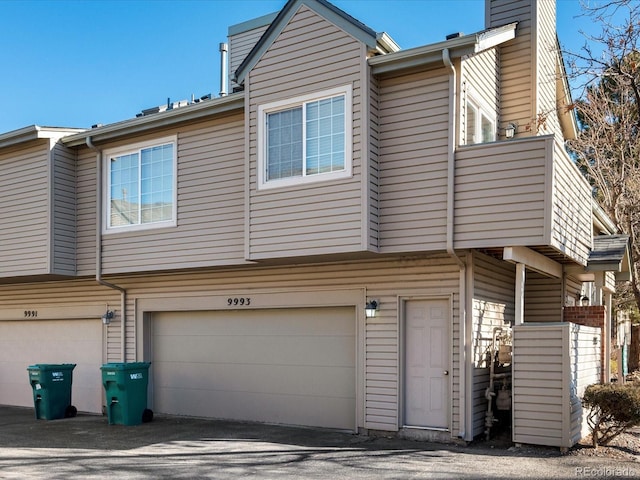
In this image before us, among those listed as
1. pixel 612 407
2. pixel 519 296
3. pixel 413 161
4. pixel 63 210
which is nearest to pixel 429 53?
pixel 413 161

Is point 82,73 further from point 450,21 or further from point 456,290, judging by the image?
point 456,290

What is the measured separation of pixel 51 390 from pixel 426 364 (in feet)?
22.9

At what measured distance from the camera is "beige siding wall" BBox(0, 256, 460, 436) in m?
9.84

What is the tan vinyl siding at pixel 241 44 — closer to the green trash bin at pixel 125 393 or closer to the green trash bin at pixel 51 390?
the green trash bin at pixel 125 393

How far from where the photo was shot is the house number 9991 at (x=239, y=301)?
1170 cm

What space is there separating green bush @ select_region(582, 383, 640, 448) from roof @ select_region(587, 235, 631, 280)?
10.0 ft

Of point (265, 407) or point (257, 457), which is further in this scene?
point (265, 407)

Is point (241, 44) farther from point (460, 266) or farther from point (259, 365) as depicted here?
point (460, 266)

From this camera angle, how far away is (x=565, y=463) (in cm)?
802

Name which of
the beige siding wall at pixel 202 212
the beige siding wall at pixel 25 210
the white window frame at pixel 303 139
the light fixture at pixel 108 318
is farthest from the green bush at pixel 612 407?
the beige siding wall at pixel 25 210

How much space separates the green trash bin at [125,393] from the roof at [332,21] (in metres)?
5.32

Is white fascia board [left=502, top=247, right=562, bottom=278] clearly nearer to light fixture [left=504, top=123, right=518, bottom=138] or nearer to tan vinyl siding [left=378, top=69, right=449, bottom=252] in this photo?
tan vinyl siding [left=378, top=69, right=449, bottom=252]

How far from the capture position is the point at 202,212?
11445mm

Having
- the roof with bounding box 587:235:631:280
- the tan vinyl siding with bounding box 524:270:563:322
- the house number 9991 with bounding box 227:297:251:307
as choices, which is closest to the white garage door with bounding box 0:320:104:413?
the house number 9991 with bounding box 227:297:251:307
